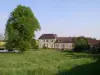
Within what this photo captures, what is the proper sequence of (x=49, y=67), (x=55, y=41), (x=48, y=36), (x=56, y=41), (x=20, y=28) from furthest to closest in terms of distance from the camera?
(x=48, y=36) → (x=55, y=41) → (x=56, y=41) → (x=20, y=28) → (x=49, y=67)

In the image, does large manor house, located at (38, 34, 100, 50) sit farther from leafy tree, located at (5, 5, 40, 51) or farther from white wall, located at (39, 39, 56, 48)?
leafy tree, located at (5, 5, 40, 51)

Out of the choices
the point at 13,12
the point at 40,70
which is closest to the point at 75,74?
the point at 40,70

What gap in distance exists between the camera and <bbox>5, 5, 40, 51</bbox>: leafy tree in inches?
3110

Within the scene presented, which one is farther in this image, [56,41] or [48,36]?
[48,36]

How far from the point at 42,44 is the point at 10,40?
262ft

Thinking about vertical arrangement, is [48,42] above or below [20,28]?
below

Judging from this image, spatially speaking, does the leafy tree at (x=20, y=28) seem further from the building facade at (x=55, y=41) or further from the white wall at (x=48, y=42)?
the white wall at (x=48, y=42)

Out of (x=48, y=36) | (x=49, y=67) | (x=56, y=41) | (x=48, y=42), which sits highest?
(x=48, y=36)

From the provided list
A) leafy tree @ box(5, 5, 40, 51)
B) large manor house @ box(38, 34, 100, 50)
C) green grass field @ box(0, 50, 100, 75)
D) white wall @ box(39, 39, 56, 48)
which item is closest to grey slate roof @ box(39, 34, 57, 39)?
large manor house @ box(38, 34, 100, 50)

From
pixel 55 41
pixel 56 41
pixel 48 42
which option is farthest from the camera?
pixel 48 42

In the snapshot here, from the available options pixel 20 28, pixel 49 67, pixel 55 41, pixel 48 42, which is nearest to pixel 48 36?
pixel 48 42

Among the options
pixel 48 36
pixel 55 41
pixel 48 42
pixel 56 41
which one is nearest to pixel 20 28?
pixel 56 41

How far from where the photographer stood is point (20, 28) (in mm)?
81250

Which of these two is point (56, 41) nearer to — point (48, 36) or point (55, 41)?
point (55, 41)
